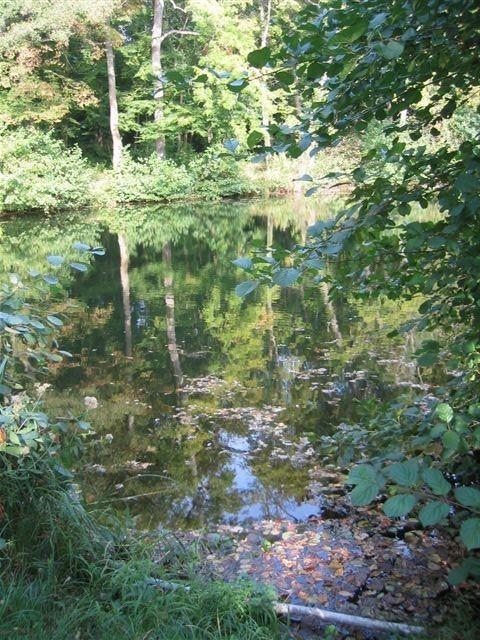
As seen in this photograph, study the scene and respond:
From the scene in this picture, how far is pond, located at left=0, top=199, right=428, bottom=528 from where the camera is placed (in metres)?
4.39

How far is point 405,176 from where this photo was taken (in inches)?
87.6

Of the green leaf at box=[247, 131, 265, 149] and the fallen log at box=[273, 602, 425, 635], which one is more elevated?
the green leaf at box=[247, 131, 265, 149]

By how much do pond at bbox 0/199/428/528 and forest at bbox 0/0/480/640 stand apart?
0.10ft

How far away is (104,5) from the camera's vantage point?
20.3m

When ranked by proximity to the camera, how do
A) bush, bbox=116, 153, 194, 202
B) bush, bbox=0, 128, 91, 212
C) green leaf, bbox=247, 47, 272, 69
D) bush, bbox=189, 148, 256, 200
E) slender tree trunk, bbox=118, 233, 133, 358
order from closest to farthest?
green leaf, bbox=247, 47, 272, 69 < slender tree trunk, bbox=118, 233, 133, 358 < bush, bbox=0, 128, 91, 212 < bush, bbox=116, 153, 194, 202 < bush, bbox=189, 148, 256, 200

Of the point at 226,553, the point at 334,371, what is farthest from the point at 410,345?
the point at 226,553

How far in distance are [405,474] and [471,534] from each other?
18 cm

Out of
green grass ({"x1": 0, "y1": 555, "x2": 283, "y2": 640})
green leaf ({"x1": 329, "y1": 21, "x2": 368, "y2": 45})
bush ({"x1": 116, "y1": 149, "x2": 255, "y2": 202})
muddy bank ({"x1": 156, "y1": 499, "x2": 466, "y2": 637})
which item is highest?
bush ({"x1": 116, "y1": 149, "x2": 255, "y2": 202})

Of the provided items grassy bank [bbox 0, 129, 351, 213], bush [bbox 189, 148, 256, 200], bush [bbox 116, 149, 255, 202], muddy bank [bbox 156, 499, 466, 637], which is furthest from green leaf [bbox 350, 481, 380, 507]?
bush [bbox 189, 148, 256, 200]

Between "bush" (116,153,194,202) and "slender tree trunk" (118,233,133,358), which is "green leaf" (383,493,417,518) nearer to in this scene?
"slender tree trunk" (118,233,133,358)

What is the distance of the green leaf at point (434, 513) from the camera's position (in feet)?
4.15

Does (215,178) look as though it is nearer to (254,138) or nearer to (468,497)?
(254,138)

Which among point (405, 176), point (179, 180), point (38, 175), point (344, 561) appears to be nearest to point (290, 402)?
point (344, 561)

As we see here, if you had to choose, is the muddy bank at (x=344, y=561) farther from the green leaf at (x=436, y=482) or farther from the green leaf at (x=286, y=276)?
the green leaf at (x=286, y=276)
